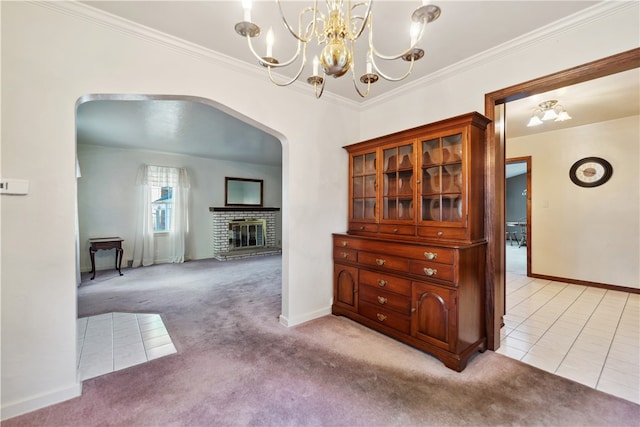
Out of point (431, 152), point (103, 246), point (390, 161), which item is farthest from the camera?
point (103, 246)

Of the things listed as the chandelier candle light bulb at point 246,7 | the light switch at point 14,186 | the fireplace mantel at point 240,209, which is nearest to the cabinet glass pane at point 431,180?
the chandelier candle light bulb at point 246,7

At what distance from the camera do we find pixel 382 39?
2.17 meters

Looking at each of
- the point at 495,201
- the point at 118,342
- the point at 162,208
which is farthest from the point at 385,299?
the point at 162,208

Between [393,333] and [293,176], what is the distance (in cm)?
181

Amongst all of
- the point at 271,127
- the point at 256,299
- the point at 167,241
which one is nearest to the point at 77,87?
the point at 271,127

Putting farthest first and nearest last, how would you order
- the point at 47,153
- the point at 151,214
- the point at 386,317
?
the point at 151,214, the point at 386,317, the point at 47,153

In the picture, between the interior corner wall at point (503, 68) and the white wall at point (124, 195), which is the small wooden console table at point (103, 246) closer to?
the white wall at point (124, 195)

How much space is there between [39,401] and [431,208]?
10.2ft

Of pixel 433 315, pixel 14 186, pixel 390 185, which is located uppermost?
pixel 390 185

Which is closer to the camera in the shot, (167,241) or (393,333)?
(393,333)

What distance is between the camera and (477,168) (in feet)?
7.56

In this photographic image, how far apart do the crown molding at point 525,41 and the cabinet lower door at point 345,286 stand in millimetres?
2072

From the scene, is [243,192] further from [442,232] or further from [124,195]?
[442,232]

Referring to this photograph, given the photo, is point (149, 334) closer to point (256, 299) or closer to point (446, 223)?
point (256, 299)
